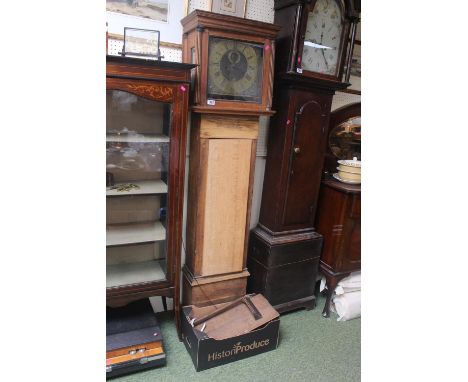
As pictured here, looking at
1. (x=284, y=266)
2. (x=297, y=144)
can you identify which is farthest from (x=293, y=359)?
(x=297, y=144)

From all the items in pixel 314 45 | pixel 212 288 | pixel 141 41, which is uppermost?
pixel 314 45

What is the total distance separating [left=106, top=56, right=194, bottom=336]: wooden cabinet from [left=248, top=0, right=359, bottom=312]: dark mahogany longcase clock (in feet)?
2.11

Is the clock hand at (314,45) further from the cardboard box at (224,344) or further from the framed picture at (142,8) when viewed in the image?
the cardboard box at (224,344)

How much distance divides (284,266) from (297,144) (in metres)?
0.80

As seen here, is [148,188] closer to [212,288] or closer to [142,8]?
[212,288]

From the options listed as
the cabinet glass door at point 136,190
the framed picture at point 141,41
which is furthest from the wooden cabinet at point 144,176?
the framed picture at point 141,41

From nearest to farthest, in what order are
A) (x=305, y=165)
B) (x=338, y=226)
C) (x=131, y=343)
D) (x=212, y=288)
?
1. (x=131, y=343)
2. (x=212, y=288)
3. (x=305, y=165)
4. (x=338, y=226)

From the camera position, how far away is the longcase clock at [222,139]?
70.0 inches

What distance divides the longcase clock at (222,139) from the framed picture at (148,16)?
10 cm

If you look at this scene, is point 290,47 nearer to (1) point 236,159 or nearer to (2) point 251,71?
(2) point 251,71

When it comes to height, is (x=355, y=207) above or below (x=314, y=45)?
below

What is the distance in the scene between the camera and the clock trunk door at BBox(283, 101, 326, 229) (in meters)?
2.16

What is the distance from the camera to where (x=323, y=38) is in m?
2.07
